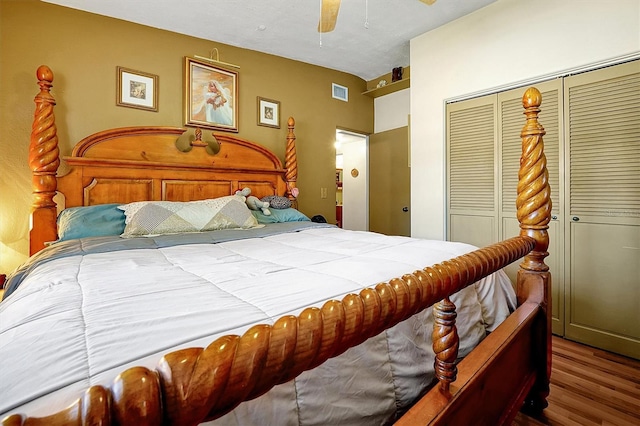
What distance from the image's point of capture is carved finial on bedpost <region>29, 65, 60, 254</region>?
2.17 m

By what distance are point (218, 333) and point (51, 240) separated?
89.6 inches

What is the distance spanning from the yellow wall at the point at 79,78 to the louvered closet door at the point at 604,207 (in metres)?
2.72

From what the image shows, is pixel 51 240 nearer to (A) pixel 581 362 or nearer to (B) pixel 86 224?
(B) pixel 86 224

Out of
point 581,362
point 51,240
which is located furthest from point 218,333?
point 581,362

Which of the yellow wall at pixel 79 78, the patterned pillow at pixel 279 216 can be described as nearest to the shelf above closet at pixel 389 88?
the yellow wall at pixel 79 78

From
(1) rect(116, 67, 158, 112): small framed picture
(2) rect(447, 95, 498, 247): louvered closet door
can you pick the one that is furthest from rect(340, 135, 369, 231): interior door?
(1) rect(116, 67, 158, 112): small framed picture

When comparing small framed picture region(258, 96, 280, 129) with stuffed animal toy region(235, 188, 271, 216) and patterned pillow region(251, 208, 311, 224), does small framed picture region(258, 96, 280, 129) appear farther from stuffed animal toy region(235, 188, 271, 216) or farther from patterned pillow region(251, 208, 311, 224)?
patterned pillow region(251, 208, 311, 224)

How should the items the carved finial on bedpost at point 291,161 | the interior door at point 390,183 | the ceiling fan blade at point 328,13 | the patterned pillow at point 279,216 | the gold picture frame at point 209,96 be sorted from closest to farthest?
1. the ceiling fan blade at point 328,13
2. the patterned pillow at point 279,216
3. the gold picture frame at point 209,96
4. the carved finial on bedpost at point 291,161
5. the interior door at point 390,183

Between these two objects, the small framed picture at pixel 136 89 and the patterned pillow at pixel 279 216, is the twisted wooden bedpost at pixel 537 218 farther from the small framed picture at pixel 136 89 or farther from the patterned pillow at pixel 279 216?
the small framed picture at pixel 136 89

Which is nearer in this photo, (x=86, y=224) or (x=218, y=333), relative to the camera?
(x=218, y=333)

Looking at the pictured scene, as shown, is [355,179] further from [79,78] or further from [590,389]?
[590,389]

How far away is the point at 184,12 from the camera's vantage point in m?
2.67

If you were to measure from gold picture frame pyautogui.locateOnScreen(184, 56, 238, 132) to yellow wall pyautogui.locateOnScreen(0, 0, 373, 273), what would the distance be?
75 mm

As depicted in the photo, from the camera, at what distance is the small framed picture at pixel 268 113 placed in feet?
11.4
